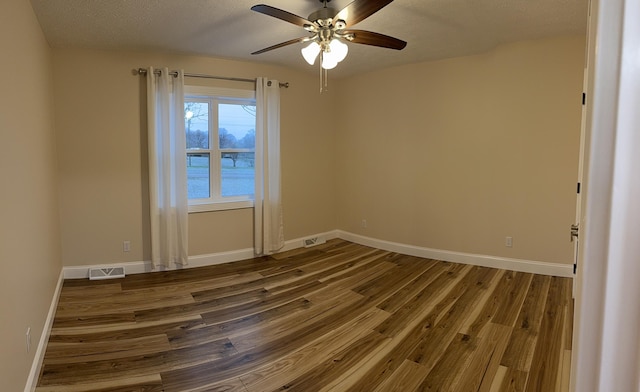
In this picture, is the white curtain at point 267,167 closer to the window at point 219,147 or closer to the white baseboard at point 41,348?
the window at point 219,147

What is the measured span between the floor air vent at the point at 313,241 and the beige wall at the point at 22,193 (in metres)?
3.06

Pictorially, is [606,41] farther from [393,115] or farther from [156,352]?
[393,115]

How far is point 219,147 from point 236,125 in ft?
1.22

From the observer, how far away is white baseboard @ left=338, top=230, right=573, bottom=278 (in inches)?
157

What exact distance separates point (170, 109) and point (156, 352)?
2677 mm

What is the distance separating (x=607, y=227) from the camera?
1.37 ft

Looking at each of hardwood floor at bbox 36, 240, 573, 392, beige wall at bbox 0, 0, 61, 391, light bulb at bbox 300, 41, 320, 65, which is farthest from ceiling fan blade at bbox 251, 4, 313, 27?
hardwood floor at bbox 36, 240, 573, 392

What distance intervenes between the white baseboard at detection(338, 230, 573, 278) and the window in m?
1.97

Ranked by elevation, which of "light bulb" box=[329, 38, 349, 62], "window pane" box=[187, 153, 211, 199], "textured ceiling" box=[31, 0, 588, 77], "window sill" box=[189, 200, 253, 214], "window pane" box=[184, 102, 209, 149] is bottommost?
"window sill" box=[189, 200, 253, 214]

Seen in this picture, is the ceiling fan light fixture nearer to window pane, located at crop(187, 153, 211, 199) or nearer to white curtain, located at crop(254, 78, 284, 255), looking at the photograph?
white curtain, located at crop(254, 78, 284, 255)

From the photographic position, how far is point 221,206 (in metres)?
4.63

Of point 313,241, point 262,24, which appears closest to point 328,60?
point 262,24

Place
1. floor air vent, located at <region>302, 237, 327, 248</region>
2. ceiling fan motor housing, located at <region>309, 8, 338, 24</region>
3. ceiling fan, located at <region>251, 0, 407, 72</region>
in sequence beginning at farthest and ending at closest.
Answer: floor air vent, located at <region>302, 237, 327, 248</region>, ceiling fan motor housing, located at <region>309, 8, 338, 24</region>, ceiling fan, located at <region>251, 0, 407, 72</region>

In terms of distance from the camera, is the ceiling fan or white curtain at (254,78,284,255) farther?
white curtain at (254,78,284,255)
